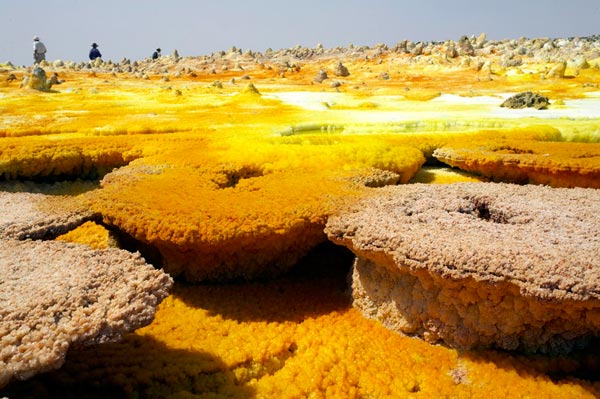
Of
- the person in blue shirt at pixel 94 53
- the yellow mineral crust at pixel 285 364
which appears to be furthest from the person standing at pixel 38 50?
the yellow mineral crust at pixel 285 364

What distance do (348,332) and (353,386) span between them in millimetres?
914

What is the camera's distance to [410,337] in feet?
20.0

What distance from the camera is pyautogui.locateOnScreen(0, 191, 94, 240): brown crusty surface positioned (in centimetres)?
675

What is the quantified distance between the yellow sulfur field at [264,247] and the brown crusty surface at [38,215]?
32cm

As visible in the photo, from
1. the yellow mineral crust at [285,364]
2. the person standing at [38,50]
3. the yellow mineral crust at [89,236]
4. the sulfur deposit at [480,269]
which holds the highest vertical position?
the person standing at [38,50]

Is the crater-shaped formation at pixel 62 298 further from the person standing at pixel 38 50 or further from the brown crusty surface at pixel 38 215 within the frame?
the person standing at pixel 38 50

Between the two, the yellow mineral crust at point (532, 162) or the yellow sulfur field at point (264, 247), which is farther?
the yellow mineral crust at point (532, 162)

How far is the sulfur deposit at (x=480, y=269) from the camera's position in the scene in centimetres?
509

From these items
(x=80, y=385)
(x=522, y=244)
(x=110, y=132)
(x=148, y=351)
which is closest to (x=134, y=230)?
(x=148, y=351)

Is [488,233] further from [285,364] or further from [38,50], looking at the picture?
[38,50]

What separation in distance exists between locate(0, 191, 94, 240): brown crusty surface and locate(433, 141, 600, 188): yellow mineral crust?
7.31 m

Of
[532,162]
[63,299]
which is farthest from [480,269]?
[532,162]

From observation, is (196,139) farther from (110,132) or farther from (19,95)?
(19,95)

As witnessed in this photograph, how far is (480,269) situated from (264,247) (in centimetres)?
297
